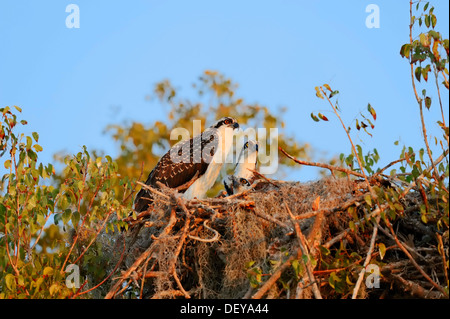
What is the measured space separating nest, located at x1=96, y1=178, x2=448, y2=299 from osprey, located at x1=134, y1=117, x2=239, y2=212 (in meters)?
1.17

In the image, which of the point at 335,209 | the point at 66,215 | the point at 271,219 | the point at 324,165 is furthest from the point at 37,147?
the point at 335,209

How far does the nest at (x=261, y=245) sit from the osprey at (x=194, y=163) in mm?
1166

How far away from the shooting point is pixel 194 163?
349 inches

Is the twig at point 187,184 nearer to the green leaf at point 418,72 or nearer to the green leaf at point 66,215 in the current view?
the green leaf at point 66,215

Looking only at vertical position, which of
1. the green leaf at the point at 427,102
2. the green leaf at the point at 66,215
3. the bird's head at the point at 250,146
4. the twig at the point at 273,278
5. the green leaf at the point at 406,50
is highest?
the green leaf at the point at 406,50

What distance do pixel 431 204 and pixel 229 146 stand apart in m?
3.34

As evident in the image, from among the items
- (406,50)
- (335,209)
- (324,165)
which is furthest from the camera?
(324,165)

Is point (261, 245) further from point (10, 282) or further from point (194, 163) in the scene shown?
point (10, 282)

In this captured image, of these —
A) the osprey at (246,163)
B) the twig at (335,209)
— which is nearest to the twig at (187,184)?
the osprey at (246,163)

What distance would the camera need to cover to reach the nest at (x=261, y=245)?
244 inches

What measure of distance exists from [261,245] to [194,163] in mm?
2316
